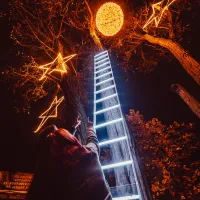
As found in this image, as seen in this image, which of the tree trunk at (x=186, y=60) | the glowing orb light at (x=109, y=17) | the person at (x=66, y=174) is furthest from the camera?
the tree trunk at (x=186, y=60)

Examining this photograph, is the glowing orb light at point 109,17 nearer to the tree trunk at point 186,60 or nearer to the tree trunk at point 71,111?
the tree trunk at point 71,111

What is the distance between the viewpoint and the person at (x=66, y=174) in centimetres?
167

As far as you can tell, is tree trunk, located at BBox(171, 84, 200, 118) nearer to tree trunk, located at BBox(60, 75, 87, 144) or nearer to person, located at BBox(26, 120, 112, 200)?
tree trunk, located at BBox(60, 75, 87, 144)

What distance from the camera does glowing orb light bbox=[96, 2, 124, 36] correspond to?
5312 mm

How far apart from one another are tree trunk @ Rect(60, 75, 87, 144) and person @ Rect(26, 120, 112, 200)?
2.17 m

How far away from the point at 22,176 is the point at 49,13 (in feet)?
32.1

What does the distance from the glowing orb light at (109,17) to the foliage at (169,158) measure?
1368 cm

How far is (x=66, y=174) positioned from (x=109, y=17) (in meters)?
4.50

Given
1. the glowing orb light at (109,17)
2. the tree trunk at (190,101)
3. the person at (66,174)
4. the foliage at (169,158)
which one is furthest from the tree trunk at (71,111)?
the foliage at (169,158)

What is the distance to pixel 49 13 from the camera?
27.7 ft

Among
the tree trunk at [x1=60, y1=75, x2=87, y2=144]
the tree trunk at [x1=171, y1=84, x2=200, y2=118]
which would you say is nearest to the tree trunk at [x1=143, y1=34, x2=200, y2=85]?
the tree trunk at [x1=171, y1=84, x2=200, y2=118]

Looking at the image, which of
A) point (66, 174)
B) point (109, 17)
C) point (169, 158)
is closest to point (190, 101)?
point (109, 17)

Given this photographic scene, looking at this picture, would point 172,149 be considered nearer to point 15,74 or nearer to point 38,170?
point 15,74

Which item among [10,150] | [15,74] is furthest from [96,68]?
[10,150]
